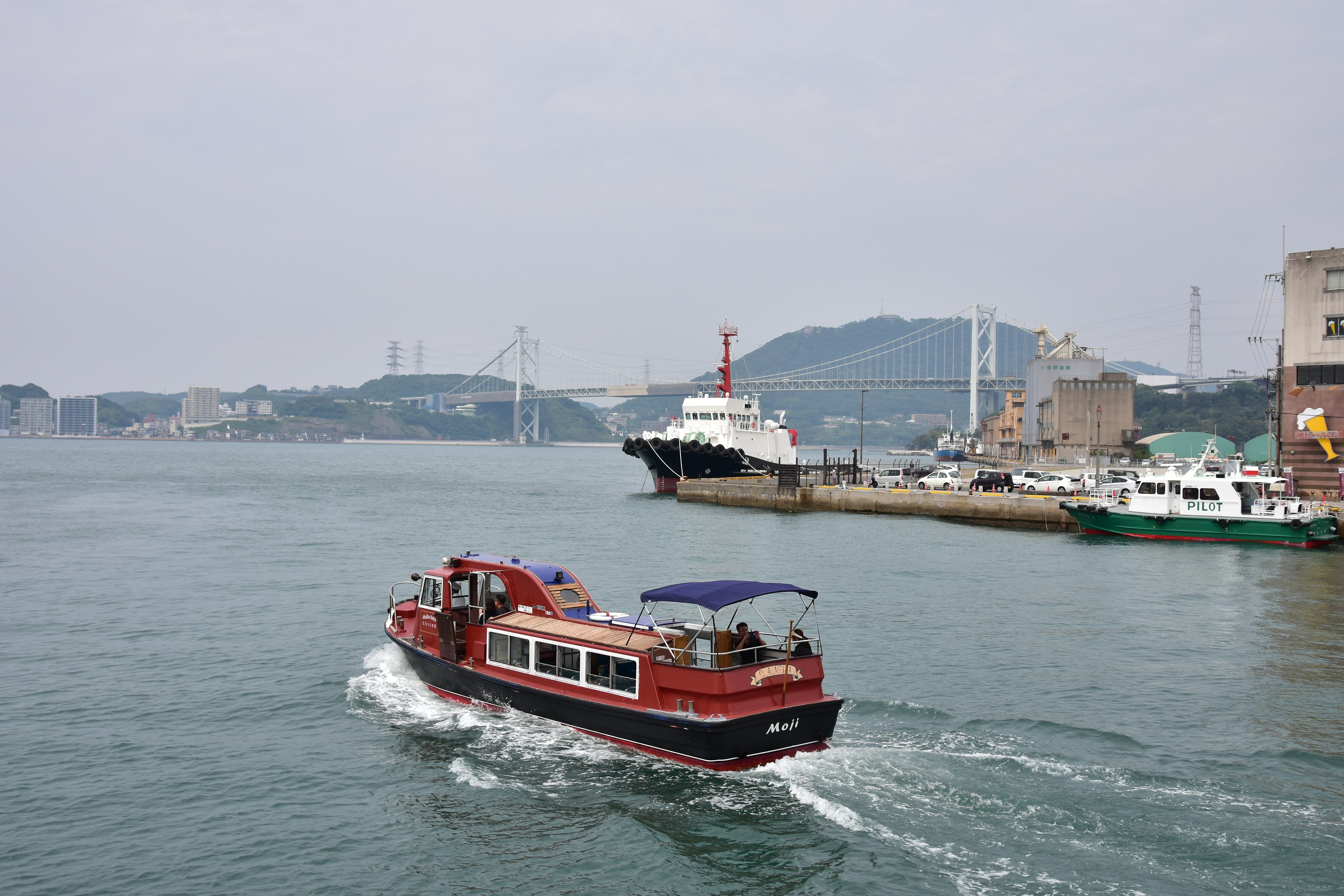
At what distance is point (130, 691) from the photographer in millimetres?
19812

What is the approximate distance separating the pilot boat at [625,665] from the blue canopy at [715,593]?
0.03 meters

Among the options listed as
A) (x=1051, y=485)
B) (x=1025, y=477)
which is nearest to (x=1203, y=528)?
(x=1051, y=485)

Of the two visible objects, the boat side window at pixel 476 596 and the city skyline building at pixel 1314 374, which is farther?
the city skyline building at pixel 1314 374

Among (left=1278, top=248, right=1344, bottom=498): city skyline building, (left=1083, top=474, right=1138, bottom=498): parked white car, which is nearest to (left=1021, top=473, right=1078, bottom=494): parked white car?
(left=1083, top=474, right=1138, bottom=498): parked white car

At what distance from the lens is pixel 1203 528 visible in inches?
1672

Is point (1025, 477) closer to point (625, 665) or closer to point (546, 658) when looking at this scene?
point (546, 658)

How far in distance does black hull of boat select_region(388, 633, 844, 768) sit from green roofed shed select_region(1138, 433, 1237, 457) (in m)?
91.1

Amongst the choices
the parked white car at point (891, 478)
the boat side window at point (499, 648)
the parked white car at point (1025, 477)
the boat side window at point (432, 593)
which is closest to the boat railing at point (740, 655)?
the boat side window at point (499, 648)

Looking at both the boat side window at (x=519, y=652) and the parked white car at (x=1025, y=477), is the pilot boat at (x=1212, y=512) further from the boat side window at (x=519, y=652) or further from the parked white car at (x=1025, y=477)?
the boat side window at (x=519, y=652)

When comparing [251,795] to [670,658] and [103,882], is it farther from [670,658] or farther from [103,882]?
[670,658]

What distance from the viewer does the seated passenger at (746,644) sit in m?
15.4

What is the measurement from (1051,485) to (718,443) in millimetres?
24954

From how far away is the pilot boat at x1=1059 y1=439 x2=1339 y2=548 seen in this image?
40812mm

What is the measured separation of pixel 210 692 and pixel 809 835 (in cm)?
1271
